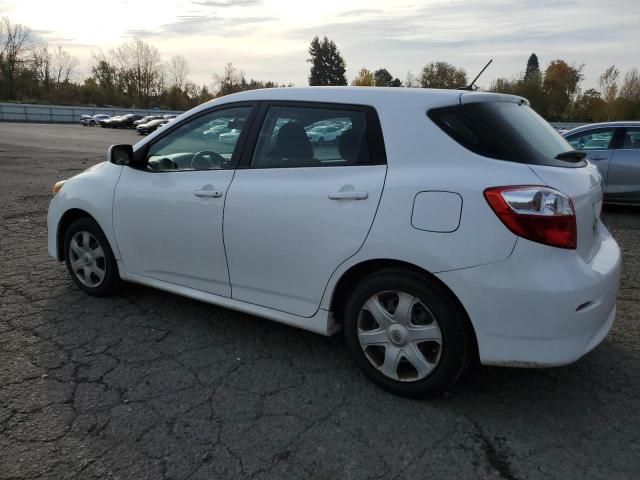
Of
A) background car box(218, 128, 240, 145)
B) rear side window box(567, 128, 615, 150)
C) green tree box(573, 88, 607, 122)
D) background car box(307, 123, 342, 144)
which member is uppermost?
Result: green tree box(573, 88, 607, 122)

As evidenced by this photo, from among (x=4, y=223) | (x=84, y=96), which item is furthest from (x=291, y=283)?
(x=84, y=96)

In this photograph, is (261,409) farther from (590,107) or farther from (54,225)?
(590,107)

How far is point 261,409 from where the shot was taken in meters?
2.79

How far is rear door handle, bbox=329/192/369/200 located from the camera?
280 cm

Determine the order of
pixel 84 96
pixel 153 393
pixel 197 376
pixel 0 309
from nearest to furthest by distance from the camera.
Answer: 1. pixel 153 393
2. pixel 197 376
3. pixel 0 309
4. pixel 84 96

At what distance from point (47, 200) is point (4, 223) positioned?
1907 millimetres

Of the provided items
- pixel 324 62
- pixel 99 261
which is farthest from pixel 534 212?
pixel 324 62

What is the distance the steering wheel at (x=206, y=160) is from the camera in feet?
11.5

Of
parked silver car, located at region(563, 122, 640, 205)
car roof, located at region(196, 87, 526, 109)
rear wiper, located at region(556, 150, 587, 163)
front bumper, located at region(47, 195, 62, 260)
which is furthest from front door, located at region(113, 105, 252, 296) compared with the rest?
parked silver car, located at region(563, 122, 640, 205)

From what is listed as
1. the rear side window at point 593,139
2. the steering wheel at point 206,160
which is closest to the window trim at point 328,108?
the steering wheel at point 206,160

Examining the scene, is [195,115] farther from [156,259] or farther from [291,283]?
[291,283]

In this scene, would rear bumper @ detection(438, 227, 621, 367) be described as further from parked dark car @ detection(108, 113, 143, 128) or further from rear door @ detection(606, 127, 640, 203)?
parked dark car @ detection(108, 113, 143, 128)

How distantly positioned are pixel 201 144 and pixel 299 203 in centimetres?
109

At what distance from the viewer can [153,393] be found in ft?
9.58
